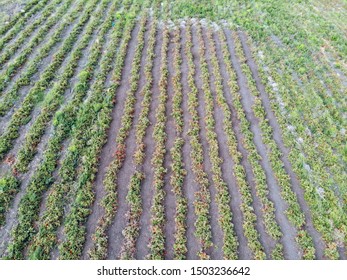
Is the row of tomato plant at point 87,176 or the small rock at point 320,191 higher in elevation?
the small rock at point 320,191

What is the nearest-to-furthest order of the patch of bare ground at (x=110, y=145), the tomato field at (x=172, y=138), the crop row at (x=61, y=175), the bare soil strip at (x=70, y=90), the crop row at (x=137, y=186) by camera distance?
1. the crop row at (x=61, y=175)
2. the crop row at (x=137, y=186)
3. the tomato field at (x=172, y=138)
4. the patch of bare ground at (x=110, y=145)
5. the bare soil strip at (x=70, y=90)

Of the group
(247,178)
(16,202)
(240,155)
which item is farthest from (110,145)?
(247,178)

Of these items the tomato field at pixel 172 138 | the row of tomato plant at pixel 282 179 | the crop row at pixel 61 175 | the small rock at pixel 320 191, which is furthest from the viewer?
the small rock at pixel 320 191

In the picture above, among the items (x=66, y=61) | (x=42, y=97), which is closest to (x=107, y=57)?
(x=66, y=61)

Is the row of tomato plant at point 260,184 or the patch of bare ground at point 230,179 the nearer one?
the patch of bare ground at point 230,179

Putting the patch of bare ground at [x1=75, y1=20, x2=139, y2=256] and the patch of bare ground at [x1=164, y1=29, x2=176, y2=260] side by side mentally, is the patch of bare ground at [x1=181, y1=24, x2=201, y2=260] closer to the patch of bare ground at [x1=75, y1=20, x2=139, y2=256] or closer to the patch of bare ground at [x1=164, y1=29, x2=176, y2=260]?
the patch of bare ground at [x1=164, y1=29, x2=176, y2=260]

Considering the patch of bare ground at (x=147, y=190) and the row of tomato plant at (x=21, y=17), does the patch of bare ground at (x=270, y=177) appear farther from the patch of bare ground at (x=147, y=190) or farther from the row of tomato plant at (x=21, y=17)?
the row of tomato plant at (x=21, y=17)

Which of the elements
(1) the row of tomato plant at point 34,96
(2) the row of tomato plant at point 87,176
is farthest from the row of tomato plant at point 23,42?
(2) the row of tomato plant at point 87,176
